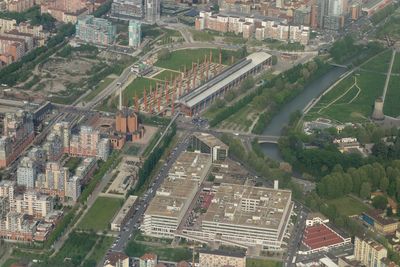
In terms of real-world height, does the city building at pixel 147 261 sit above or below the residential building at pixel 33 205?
below

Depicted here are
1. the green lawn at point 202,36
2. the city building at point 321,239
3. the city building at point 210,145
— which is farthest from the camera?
the green lawn at point 202,36

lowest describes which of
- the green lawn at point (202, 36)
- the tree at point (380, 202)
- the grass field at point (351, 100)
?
the tree at point (380, 202)

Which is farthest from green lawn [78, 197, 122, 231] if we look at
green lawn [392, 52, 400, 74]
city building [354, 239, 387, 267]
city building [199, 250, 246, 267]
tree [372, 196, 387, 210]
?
green lawn [392, 52, 400, 74]

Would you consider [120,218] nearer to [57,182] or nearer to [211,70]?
[57,182]

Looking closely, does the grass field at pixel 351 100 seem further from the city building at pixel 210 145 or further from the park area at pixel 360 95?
the city building at pixel 210 145

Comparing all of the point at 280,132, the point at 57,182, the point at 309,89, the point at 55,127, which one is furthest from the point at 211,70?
the point at 57,182

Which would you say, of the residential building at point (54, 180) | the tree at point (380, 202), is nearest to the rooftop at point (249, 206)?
the tree at point (380, 202)

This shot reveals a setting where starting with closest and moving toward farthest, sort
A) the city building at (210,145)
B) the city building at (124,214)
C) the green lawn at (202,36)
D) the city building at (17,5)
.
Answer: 1. the city building at (124,214)
2. the city building at (210,145)
3. the green lawn at (202,36)
4. the city building at (17,5)
